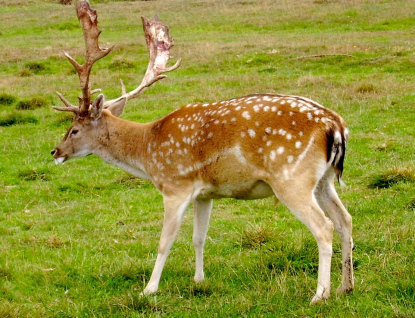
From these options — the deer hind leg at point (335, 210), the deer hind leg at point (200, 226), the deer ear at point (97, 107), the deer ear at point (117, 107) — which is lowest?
the deer hind leg at point (200, 226)

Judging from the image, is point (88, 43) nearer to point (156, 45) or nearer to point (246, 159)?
point (156, 45)

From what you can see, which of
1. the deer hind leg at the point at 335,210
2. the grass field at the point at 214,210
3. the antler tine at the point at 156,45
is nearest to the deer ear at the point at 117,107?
the antler tine at the point at 156,45

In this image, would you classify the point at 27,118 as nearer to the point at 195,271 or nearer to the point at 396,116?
the point at 396,116

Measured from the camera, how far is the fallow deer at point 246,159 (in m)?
5.25

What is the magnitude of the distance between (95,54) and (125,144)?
43.2 inches

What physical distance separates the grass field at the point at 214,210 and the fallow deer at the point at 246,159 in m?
0.42

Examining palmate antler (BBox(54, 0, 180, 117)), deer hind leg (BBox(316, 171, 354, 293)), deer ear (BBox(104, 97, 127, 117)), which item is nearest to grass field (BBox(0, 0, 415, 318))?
deer hind leg (BBox(316, 171, 354, 293))

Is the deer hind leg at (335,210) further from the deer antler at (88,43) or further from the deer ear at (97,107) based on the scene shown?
the deer antler at (88,43)

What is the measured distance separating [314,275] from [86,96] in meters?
2.84

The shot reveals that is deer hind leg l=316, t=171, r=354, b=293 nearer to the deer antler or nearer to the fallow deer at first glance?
the fallow deer

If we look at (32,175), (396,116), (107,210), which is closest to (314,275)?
(107,210)

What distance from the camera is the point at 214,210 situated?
28.0ft

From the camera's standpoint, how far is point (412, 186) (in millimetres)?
8422

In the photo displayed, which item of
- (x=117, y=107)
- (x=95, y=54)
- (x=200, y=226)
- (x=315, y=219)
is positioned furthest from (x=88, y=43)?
(x=315, y=219)
